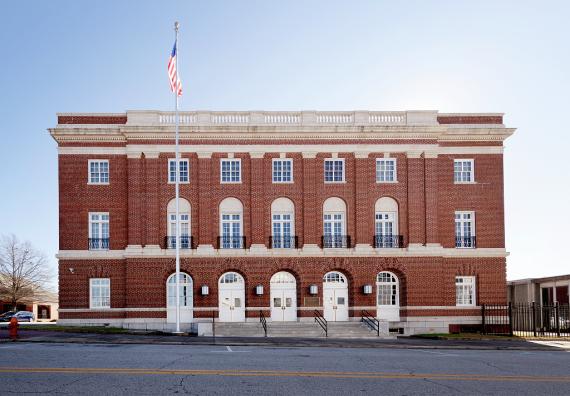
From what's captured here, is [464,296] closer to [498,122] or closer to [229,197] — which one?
[498,122]

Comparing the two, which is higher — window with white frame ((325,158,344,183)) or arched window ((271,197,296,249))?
window with white frame ((325,158,344,183))

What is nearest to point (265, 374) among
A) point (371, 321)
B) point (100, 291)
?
point (371, 321)

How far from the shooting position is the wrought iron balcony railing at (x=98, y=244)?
141 feet

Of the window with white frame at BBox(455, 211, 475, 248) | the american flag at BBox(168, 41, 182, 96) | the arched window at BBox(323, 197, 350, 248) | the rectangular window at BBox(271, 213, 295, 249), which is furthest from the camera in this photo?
the window with white frame at BBox(455, 211, 475, 248)

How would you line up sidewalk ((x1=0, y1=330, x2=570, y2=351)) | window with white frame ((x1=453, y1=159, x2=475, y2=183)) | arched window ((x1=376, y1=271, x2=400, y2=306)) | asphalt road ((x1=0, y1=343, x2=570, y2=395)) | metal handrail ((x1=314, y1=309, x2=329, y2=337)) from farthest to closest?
window with white frame ((x1=453, y1=159, x2=475, y2=183)) → arched window ((x1=376, y1=271, x2=400, y2=306)) → metal handrail ((x1=314, y1=309, x2=329, y2=337)) → sidewalk ((x1=0, y1=330, x2=570, y2=351)) → asphalt road ((x1=0, y1=343, x2=570, y2=395))

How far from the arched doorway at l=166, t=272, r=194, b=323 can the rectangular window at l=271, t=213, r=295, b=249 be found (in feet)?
19.3

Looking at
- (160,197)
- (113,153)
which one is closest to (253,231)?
(160,197)

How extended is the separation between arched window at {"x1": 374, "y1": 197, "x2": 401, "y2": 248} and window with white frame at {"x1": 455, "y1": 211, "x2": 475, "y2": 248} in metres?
4.03

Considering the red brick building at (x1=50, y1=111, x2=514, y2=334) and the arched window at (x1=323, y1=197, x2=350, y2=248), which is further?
the arched window at (x1=323, y1=197, x2=350, y2=248)

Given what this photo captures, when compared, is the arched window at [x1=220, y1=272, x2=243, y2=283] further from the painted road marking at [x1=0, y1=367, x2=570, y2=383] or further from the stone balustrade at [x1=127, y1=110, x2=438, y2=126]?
the painted road marking at [x1=0, y1=367, x2=570, y2=383]

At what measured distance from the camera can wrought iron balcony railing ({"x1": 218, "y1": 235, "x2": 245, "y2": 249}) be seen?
4288 cm

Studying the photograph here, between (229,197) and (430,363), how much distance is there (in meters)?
25.3

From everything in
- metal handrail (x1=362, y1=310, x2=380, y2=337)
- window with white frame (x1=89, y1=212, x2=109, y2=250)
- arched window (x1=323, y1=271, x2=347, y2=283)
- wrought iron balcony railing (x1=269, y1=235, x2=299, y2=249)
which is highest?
window with white frame (x1=89, y1=212, x2=109, y2=250)

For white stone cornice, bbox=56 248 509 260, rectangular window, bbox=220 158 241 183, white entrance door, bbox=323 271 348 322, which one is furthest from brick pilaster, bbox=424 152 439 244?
rectangular window, bbox=220 158 241 183
